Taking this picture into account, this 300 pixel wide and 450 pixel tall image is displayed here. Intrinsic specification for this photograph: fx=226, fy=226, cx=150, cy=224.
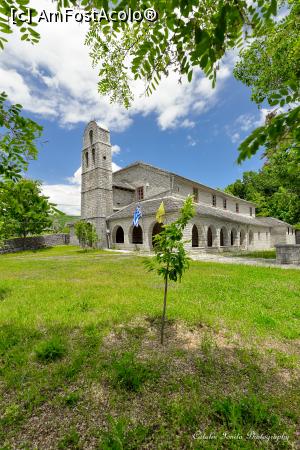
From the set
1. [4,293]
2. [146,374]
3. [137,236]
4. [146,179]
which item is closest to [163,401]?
[146,374]

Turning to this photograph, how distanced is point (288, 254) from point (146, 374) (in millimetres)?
14553

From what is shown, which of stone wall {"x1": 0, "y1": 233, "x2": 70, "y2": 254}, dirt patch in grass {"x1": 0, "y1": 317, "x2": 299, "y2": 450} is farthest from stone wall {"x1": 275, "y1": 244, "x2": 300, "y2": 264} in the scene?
stone wall {"x1": 0, "y1": 233, "x2": 70, "y2": 254}

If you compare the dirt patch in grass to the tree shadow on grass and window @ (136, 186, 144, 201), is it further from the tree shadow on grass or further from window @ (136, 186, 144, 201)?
window @ (136, 186, 144, 201)

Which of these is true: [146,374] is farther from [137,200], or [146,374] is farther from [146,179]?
[137,200]

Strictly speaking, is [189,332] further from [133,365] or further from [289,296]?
[289,296]

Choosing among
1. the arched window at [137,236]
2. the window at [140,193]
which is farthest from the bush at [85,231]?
the window at [140,193]

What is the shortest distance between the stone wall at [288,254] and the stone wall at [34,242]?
94.0 ft

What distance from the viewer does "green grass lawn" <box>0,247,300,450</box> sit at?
2.42 meters

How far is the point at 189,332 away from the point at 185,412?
2133mm

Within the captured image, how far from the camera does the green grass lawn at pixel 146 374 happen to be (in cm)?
242

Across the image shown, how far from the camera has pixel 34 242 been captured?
31641mm

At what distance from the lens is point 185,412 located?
105 inches

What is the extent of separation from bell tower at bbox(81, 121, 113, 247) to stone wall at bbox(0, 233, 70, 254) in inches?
312

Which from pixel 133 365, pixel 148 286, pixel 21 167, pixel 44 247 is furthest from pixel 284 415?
pixel 44 247
